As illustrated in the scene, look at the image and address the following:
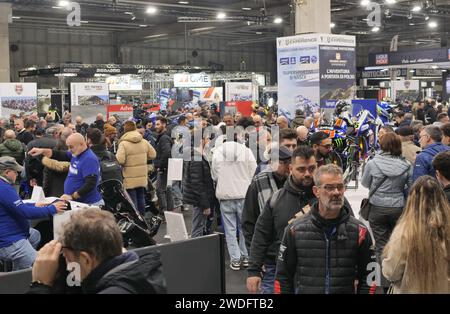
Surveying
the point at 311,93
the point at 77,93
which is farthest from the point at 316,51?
the point at 77,93

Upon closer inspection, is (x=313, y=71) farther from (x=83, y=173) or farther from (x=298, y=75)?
(x=83, y=173)

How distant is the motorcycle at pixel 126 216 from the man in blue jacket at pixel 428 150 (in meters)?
2.48

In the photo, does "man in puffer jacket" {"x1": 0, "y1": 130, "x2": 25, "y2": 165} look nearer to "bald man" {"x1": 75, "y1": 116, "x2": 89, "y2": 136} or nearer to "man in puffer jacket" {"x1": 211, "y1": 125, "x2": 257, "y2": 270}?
"man in puffer jacket" {"x1": 211, "y1": 125, "x2": 257, "y2": 270}

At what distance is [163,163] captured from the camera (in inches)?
386

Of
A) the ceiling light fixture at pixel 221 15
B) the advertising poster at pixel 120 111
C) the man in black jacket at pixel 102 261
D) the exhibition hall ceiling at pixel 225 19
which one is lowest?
the man in black jacket at pixel 102 261

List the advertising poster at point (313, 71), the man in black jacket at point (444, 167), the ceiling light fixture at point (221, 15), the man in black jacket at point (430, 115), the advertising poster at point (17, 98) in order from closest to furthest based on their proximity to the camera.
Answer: the man in black jacket at point (444, 167) < the advertising poster at point (313, 71) < the man in black jacket at point (430, 115) < the advertising poster at point (17, 98) < the ceiling light fixture at point (221, 15)

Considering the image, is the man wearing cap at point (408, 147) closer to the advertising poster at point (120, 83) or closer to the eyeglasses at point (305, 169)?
A: the eyeglasses at point (305, 169)

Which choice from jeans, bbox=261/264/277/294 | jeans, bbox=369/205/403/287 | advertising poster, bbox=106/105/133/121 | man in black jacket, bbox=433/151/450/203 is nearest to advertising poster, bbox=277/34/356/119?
advertising poster, bbox=106/105/133/121

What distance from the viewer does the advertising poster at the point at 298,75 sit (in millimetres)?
14453

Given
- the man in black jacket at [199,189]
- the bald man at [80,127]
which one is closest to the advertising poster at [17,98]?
the bald man at [80,127]

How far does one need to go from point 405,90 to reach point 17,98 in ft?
47.9

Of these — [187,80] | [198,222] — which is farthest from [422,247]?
[187,80]
